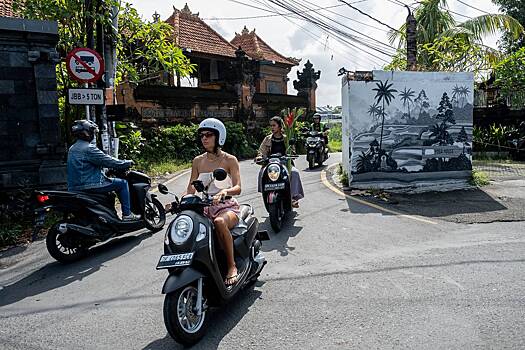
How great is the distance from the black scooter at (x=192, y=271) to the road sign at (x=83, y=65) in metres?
5.12

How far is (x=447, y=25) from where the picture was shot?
21.3 m

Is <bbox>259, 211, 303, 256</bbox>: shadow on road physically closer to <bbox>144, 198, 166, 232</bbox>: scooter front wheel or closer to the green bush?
<bbox>144, 198, 166, 232</bbox>: scooter front wheel

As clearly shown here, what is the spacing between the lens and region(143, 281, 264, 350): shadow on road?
3.56m

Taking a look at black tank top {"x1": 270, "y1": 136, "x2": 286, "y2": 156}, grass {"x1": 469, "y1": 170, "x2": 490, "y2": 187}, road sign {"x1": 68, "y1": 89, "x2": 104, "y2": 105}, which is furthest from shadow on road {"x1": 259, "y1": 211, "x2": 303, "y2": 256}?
grass {"x1": 469, "y1": 170, "x2": 490, "y2": 187}

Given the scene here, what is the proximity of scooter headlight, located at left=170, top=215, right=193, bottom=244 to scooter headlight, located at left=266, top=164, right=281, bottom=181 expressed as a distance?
313 cm

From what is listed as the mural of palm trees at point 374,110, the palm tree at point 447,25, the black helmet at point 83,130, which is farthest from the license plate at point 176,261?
the palm tree at point 447,25

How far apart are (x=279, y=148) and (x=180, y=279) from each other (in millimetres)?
4715

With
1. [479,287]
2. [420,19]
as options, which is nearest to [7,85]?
[479,287]

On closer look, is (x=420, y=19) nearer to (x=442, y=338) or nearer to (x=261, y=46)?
(x=261, y=46)

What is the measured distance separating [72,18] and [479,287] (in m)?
9.38

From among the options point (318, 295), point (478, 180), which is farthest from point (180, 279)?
point (478, 180)

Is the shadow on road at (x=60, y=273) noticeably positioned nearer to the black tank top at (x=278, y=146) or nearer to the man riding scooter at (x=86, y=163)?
the man riding scooter at (x=86, y=163)

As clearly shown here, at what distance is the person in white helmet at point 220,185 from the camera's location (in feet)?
13.3

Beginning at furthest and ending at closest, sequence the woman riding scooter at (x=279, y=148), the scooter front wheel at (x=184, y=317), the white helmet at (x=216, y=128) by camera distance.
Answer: the woman riding scooter at (x=279, y=148) < the white helmet at (x=216, y=128) < the scooter front wheel at (x=184, y=317)
